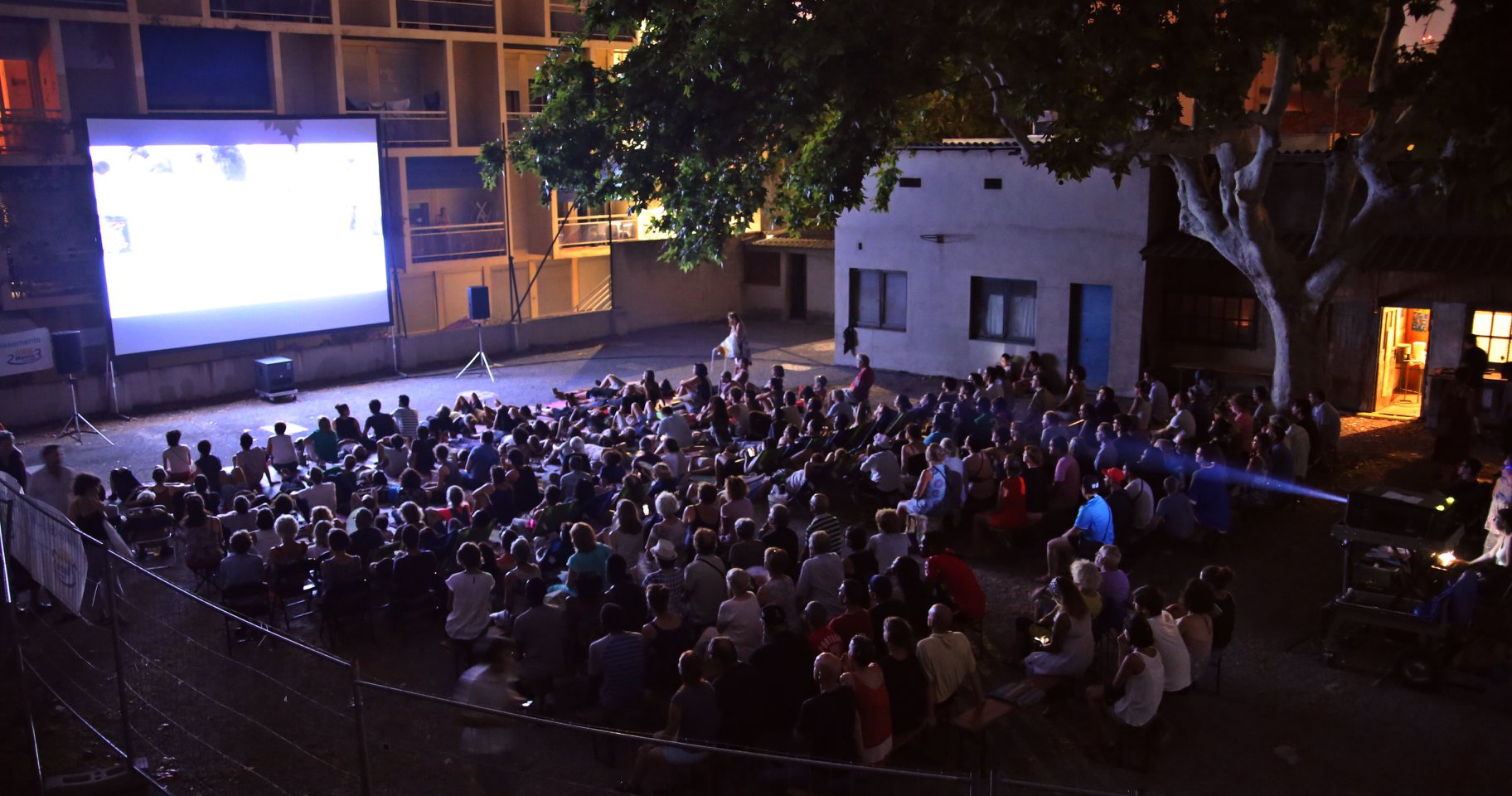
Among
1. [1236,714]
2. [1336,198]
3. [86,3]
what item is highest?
[86,3]

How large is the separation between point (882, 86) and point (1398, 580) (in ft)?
26.1

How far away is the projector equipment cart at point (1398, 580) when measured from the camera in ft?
28.6

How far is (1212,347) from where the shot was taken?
65.1 feet

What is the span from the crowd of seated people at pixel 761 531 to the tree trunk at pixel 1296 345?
302 millimetres

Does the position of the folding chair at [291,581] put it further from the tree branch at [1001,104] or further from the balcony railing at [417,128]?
the balcony railing at [417,128]

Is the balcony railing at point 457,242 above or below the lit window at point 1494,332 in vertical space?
above

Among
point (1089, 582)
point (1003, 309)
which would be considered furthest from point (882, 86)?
point (1003, 309)

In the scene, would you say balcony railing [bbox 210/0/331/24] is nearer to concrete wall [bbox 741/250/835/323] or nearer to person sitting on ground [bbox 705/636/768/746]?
concrete wall [bbox 741/250/835/323]

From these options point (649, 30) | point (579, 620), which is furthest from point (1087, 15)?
point (579, 620)

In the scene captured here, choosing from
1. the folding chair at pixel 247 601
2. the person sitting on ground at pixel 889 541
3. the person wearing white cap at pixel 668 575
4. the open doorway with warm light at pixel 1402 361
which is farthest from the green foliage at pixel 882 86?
the folding chair at pixel 247 601

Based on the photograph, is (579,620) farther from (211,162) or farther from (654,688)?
(211,162)

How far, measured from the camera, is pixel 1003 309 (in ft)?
70.9

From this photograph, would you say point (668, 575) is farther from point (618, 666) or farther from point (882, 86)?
point (882, 86)

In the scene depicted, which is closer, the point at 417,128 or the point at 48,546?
the point at 48,546
